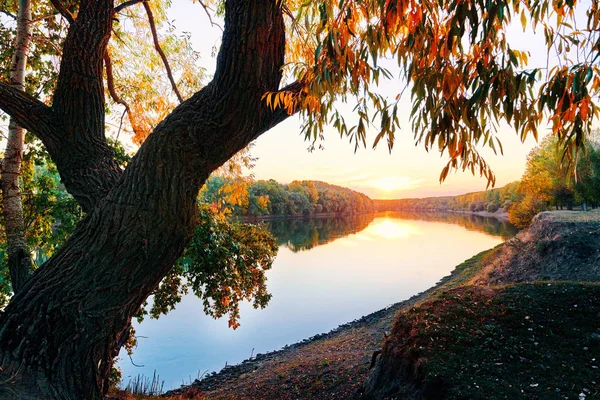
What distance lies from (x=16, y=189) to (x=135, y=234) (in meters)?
1.91

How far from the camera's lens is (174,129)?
8.59 ft

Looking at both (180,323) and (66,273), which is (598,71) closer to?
(66,273)

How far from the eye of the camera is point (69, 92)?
9.62 ft

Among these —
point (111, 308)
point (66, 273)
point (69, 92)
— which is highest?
point (69, 92)

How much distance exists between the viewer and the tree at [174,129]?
1.83 m

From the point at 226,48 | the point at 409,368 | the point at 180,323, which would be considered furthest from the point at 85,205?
the point at 180,323

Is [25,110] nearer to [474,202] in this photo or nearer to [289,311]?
[289,311]

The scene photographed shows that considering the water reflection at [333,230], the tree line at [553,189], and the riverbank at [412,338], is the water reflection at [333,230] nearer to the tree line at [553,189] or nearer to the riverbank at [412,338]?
the tree line at [553,189]

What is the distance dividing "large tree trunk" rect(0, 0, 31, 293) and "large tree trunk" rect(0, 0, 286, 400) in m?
0.91

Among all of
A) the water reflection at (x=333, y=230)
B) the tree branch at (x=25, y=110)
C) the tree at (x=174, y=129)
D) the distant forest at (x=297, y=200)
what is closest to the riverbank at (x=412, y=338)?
the tree at (x=174, y=129)

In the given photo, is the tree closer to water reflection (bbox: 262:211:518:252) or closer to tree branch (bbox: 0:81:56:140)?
tree branch (bbox: 0:81:56:140)

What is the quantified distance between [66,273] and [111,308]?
0.37 m

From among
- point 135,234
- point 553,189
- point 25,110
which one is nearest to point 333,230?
point 553,189

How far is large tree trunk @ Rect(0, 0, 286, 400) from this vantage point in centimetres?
238
